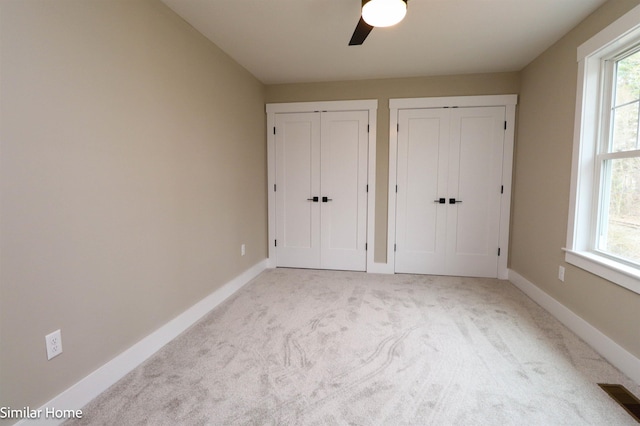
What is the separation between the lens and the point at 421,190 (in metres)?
3.71

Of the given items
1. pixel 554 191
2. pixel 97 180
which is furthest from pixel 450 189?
pixel 97 180

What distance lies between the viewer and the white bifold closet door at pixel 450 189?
11.6 feet

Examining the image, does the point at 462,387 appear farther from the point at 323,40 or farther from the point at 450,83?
the point at 450,83

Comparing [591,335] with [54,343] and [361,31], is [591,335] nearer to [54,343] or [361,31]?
[361,31]

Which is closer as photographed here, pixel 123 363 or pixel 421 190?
pixel 123 363

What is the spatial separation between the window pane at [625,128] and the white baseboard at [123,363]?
3382 mm

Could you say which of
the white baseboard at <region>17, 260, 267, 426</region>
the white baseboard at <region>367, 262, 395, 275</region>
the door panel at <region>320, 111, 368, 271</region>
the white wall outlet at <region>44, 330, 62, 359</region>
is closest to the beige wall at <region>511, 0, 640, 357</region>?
the white baseboard at <region>367, 262, 395, 275</region>

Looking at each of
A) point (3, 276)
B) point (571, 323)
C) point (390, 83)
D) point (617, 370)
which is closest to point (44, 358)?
point (3, 276)

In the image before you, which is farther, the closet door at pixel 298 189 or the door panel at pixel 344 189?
the closet door at pixel 298 189

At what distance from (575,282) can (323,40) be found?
2.87m

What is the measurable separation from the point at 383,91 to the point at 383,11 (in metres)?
2.08

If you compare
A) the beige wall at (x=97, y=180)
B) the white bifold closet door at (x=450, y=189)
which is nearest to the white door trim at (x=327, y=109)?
the white bifold closet door at (x=450, y=189)

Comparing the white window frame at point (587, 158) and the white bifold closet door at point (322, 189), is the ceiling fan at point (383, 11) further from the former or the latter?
the white bifold closet door at point (322, 189)

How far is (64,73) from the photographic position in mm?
1451
